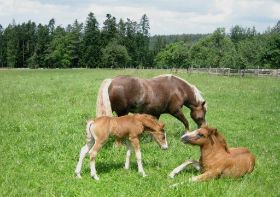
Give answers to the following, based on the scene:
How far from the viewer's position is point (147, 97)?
41.9 feet

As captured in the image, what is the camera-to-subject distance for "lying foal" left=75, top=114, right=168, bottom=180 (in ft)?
28.7

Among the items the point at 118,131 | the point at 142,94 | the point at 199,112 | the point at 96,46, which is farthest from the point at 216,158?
the point at 96,46

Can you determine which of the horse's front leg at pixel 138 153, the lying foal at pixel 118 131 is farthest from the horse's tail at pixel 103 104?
the horse's front leg at pixel 138 153

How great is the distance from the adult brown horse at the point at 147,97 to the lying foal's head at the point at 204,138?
9.40ft

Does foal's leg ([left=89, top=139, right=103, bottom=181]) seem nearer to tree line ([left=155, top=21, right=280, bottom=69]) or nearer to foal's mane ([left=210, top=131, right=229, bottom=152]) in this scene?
foal's mane ([left=210, top=131, right=229, bottom=152])

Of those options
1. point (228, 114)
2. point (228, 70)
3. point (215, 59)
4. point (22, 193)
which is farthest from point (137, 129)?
point (215, 59)

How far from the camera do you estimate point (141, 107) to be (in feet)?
41.7

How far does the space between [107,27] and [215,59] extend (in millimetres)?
41920

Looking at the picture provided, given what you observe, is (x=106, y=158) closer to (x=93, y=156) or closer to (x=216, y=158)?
(x=93, y=156)

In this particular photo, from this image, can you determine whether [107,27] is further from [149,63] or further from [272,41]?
[272,41]

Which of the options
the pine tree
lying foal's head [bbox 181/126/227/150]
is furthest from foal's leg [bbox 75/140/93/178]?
the pine tree

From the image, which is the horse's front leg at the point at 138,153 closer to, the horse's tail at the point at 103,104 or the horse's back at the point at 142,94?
the horse's tail at the point at 103,104

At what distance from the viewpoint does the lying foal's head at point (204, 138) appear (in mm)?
8898

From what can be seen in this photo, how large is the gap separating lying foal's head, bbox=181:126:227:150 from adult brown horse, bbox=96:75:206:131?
113 inches
